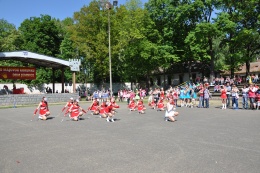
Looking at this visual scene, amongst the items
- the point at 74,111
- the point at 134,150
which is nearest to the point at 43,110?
the point at 74,111

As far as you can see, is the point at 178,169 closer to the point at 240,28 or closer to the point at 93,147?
the point at 93,147

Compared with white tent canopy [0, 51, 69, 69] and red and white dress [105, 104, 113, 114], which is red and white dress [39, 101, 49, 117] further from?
white tent canopy [0, 51, 69, 69]

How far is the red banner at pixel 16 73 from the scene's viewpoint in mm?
38688

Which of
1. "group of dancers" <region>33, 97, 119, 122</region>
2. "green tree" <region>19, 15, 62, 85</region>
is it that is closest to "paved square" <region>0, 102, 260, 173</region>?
"group of dancers" <region>33, 97, 119, 122</region>

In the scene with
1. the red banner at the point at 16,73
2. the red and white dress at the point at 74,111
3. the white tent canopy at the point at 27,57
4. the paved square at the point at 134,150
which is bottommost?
the paved square at the point at 134,150

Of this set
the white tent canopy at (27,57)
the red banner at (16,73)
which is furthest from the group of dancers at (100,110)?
the red banner at (16,73)

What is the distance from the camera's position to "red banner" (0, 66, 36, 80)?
3869cm

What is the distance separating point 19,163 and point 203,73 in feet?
170

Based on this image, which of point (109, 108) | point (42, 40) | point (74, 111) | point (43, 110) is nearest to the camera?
point (109, 108)

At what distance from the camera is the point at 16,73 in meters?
40.0

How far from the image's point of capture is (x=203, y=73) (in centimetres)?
5594

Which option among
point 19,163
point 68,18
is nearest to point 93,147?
point 19,163

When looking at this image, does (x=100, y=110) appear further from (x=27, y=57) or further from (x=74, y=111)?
(x=27, y=57)

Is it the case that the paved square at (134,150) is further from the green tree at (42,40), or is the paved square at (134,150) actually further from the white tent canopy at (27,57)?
the green tree at (42,40)
